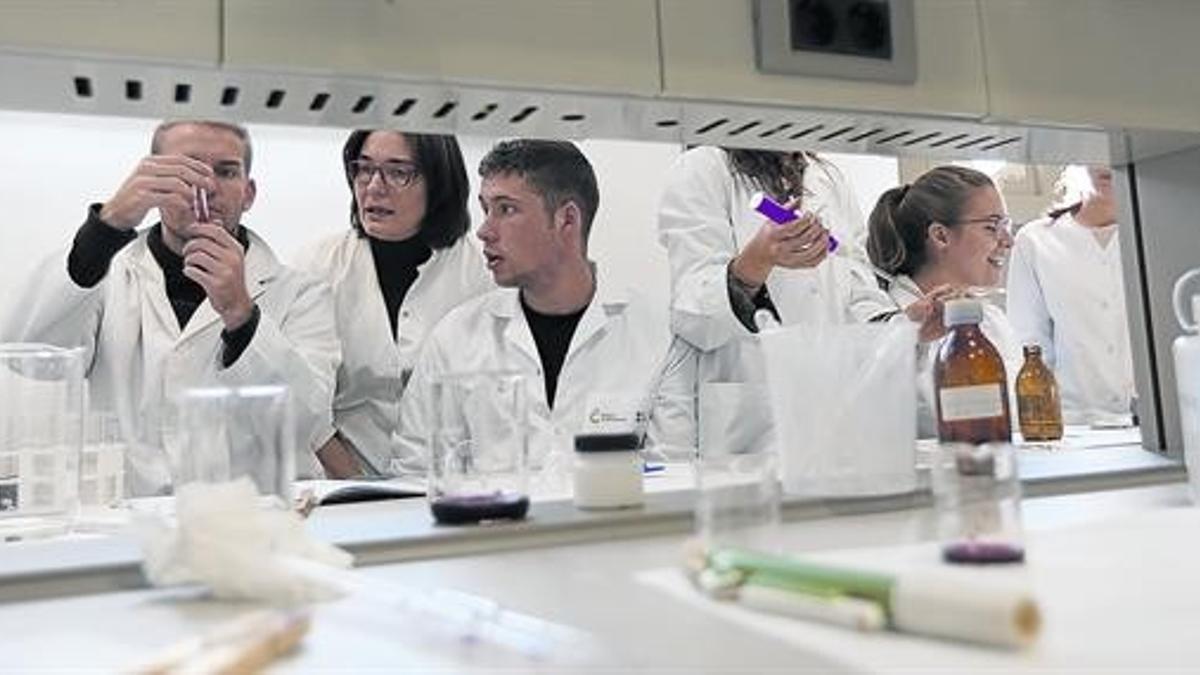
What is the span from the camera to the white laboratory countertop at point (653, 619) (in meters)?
0.40

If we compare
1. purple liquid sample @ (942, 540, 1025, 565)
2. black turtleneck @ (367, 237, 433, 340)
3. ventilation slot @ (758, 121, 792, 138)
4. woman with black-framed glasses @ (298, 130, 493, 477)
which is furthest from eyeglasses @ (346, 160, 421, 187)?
purple liquid sample @ (942, 540, 1025, 565)

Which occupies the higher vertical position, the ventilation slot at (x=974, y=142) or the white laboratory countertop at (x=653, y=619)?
the ventilation slot at (x=974, y=142)

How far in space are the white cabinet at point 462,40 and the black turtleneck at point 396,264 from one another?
161 cm

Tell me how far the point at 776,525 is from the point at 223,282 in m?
1.38

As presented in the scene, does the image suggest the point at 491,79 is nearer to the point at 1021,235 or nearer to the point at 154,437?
the point at 154,437

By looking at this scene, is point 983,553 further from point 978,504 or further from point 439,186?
point 439,186

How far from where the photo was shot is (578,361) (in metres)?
2.07

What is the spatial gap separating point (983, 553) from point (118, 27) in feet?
2.23

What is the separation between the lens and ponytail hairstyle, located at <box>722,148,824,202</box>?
2197 millimetres

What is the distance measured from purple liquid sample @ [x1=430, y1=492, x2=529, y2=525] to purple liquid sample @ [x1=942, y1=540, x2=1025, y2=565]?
1.16ft

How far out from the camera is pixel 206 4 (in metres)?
0.67

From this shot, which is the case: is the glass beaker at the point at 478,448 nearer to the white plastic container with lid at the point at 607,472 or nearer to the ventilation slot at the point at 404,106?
the white plastic container with lid at the point at 607,472

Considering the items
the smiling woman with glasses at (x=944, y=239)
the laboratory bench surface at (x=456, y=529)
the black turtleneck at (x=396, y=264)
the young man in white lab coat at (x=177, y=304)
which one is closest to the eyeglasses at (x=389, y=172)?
the black turtleneck at (x=396, y=264)

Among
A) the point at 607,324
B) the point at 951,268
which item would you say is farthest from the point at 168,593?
the point at 951,268
